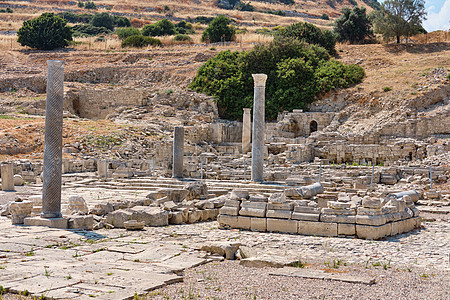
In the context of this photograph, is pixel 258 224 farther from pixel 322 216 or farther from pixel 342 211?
pixel 342 211

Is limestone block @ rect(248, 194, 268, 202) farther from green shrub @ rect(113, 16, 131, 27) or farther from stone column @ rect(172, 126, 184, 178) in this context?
green shrub @ rect(113, 16, 131, 27)

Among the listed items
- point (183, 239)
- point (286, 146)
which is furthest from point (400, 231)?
point (286, 146)

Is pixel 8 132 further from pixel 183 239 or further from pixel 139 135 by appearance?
pixel 183 239

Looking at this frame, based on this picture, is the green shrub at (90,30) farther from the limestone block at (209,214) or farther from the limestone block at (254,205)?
the limestone block at (254,205)

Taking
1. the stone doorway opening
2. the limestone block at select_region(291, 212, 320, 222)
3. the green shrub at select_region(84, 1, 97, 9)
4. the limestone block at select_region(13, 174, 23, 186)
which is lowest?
the limestone block at select_region(13, 174, 23, 186)

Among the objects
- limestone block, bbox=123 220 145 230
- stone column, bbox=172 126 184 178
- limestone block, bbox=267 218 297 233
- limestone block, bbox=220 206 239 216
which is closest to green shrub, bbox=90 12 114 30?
stone column, bbox=172 126 184 178

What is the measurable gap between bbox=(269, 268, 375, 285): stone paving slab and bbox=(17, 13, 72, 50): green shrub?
173ft

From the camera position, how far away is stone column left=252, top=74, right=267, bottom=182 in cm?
2055

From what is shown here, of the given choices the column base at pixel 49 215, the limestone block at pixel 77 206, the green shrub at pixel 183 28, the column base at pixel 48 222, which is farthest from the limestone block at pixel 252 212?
the green shrub at pixel 183 28

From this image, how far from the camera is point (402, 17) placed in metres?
50.2

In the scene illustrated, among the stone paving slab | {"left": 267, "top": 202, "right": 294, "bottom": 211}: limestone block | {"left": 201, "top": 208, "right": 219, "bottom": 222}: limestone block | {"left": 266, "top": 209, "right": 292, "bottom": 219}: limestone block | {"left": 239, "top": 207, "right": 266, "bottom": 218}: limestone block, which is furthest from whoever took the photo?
{"left": 201, "top": 208, "right": 219, "bottom": 222}: limestone block

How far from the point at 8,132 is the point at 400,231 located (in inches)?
922

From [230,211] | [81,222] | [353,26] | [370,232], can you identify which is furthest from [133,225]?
[353,26]

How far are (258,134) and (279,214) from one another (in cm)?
752
